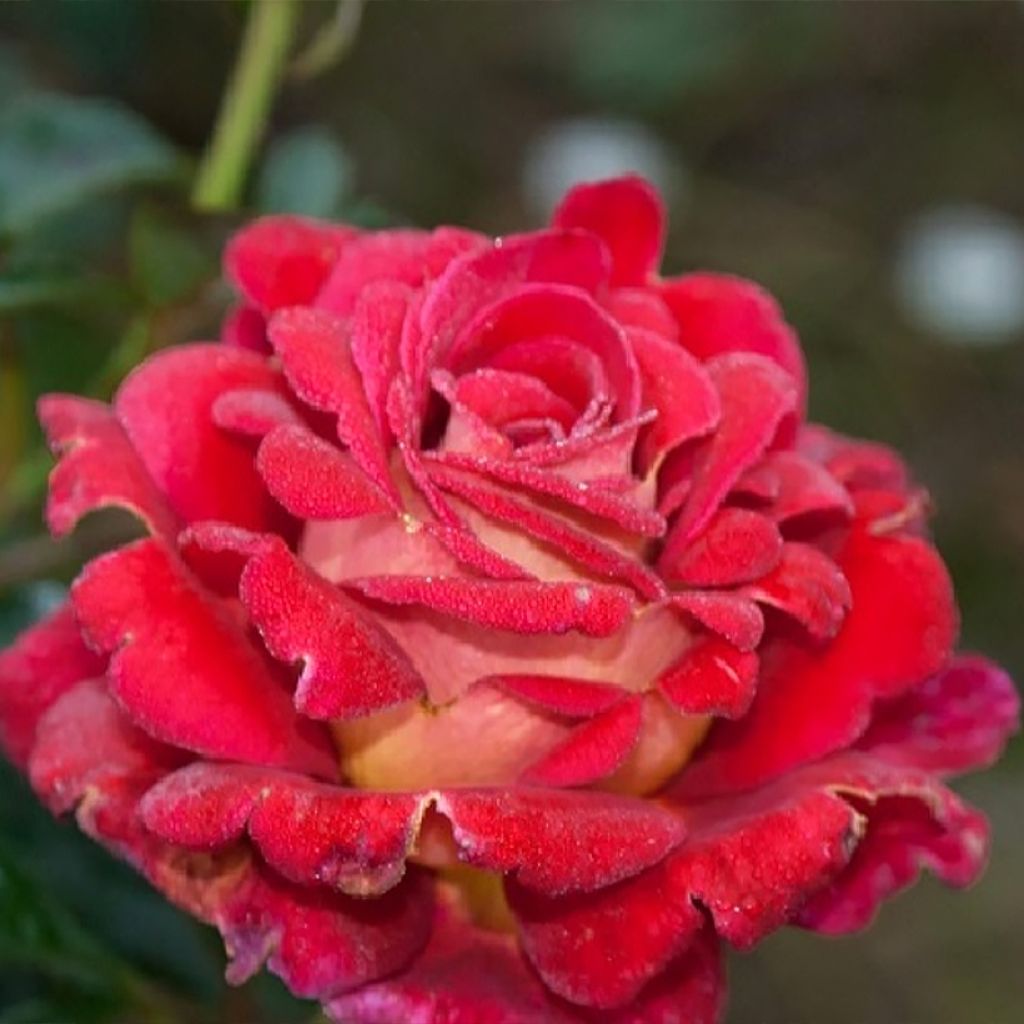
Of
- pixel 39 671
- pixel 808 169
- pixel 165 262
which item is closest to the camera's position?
pixel 39 671

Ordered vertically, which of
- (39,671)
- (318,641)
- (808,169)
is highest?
(318,641)

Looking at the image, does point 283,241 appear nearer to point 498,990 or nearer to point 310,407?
point 310,407

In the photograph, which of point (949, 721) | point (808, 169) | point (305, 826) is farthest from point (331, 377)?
point (808, 169)

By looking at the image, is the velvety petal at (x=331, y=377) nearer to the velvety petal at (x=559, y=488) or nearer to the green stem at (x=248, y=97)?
the velvety petal at (x=559, y=488)

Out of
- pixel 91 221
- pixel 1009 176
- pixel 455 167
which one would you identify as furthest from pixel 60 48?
pixel 1009 176

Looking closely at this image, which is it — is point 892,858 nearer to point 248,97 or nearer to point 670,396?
point 670,396

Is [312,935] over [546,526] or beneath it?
beneath

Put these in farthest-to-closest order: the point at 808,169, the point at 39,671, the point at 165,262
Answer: the point at 808,169
the point at 165,262
the point at 39,671

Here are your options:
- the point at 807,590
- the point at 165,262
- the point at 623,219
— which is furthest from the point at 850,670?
the point at 165,262

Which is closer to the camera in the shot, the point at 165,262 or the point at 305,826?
the point at 305,826
